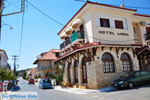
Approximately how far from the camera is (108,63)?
51.5ft

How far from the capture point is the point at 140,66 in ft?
61.2

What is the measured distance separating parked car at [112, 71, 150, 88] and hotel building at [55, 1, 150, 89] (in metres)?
2.18

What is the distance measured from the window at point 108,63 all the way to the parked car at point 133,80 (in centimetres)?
240

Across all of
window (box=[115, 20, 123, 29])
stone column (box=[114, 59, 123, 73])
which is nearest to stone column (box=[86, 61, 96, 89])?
stone column (box=[114, 59, 123, 73])

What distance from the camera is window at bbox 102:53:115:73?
50.6 ft

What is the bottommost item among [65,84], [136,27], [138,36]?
[65,84]

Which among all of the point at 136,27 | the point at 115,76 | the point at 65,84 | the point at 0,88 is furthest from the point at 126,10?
the point at 0,88

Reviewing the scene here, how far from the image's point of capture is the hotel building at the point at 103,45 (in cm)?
1493

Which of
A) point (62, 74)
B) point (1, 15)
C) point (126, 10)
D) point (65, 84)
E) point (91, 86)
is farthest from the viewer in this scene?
point (62, 74)

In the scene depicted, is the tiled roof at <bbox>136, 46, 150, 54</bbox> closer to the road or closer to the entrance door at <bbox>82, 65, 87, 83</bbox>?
the road

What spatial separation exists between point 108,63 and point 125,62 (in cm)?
250

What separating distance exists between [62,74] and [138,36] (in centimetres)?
1345

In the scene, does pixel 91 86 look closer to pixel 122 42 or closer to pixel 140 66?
pixel 122 42

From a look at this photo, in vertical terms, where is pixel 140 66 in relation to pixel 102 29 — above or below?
below
